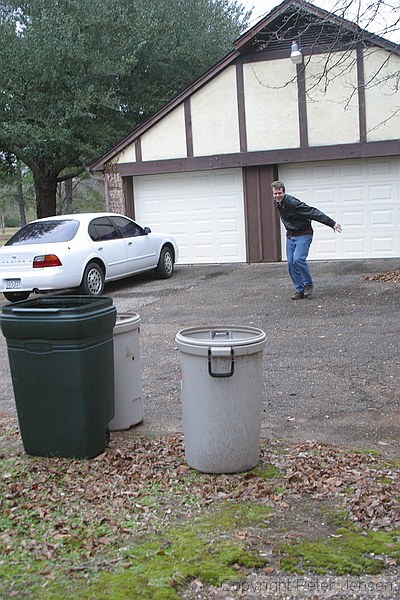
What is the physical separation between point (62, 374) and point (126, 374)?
89 centimetres

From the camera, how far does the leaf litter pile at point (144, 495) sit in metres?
3.85

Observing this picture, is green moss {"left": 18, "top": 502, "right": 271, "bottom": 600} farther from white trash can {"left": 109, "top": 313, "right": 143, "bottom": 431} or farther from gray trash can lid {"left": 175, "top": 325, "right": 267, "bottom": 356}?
white trash can {"left": 109, "top": 313, "right": 143, "bottom": 431}

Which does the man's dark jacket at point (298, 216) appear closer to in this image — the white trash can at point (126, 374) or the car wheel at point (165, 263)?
the car wheel at point (165, 263)

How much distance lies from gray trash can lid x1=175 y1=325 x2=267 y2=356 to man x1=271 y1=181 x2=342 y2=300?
6261 mm

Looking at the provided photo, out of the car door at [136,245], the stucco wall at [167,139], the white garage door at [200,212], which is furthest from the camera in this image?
the white garage door at [200,212]

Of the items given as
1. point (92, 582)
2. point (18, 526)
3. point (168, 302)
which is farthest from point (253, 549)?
point (168, 302)

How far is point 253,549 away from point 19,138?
18292mm

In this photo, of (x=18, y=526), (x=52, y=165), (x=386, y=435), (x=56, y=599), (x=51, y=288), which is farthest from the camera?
(x=52, y=165)

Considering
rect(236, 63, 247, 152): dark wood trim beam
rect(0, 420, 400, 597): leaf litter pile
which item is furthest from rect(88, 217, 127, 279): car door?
rect(0, 420, 400, 597): leaf litter pile

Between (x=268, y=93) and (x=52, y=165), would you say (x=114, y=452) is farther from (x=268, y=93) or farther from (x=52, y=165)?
(x=52, y=165)

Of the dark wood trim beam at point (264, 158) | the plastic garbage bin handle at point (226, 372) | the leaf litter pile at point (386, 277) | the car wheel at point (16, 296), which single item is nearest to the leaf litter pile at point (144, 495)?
the plastic garbage bin handle at point (226, 372)

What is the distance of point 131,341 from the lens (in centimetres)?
584

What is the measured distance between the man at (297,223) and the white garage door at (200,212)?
241 inches

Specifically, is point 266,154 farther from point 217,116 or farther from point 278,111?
point 217,116
